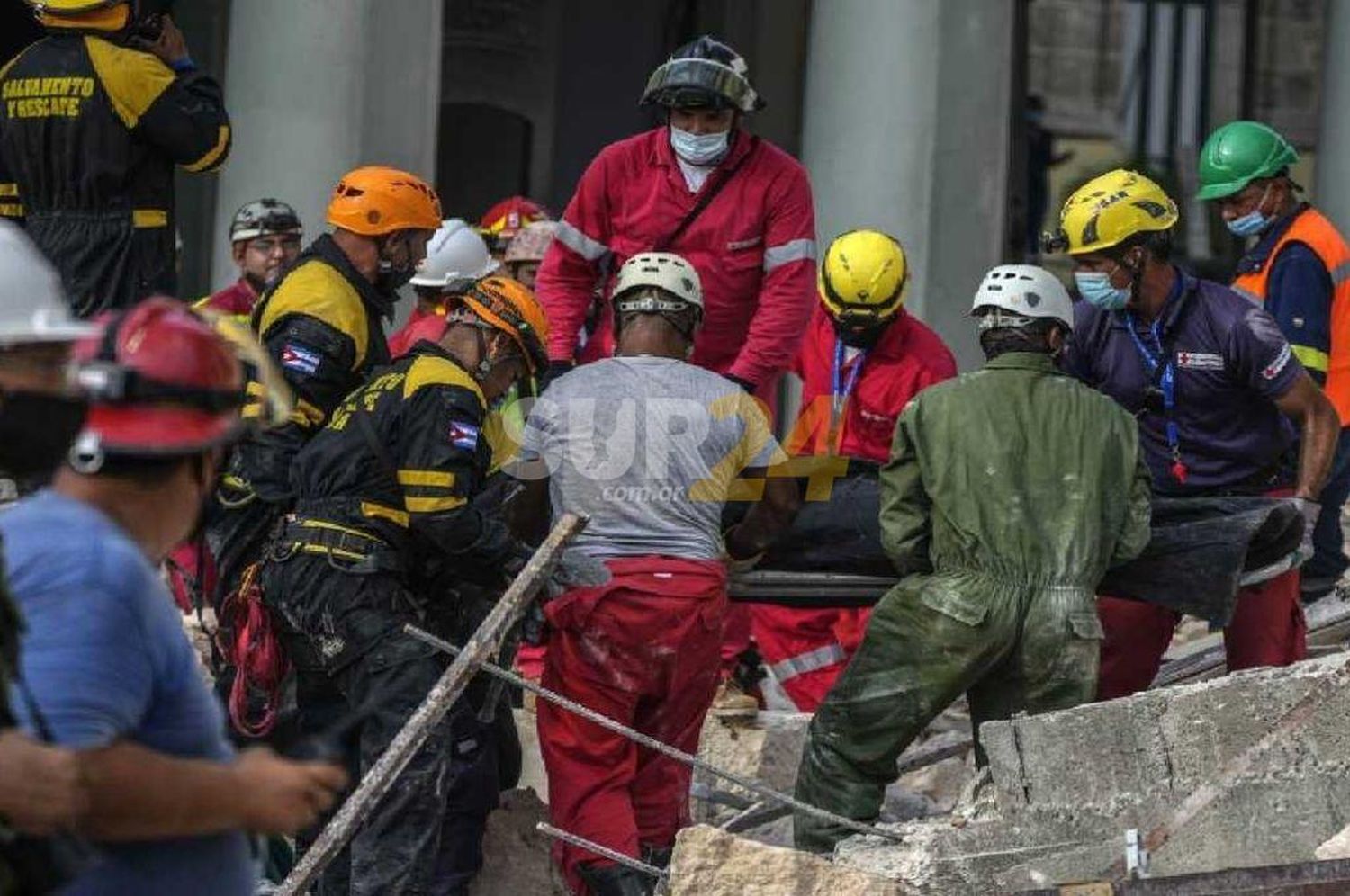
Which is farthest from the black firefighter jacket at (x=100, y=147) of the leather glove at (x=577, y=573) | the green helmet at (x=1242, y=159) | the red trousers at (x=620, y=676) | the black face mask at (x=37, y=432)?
the black face mask at (x=37, y=432)

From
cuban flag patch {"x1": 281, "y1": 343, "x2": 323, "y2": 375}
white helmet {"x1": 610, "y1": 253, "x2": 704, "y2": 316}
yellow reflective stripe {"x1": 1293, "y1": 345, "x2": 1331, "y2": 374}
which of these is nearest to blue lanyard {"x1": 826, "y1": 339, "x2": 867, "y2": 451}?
yellow reflective stripe {"x1": 1293, "y1": 345, "x2": 1331, "y2": 374}

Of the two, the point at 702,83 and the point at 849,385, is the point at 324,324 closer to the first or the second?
the point at 702,83

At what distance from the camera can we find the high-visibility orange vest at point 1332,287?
1098cm

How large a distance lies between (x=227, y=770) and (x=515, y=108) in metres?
15.7

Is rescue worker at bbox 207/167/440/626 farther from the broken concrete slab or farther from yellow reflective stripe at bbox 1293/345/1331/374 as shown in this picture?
yellow reflective stripe at bbox 1293/345/1331/374

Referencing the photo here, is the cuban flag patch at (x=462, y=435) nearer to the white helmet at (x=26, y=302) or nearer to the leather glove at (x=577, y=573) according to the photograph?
the leather glove at (x=577, y=573)

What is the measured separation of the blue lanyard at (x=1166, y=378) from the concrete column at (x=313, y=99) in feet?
18.1

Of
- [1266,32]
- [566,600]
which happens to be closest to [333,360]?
[566,600]

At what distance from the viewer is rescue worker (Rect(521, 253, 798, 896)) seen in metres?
8.57

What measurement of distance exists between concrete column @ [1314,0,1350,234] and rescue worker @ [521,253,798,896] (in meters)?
9.62

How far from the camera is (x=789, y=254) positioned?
10.0 metres

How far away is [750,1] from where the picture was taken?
1984cm

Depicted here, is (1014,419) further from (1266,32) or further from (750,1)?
(1266,32)

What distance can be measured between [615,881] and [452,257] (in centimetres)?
315
